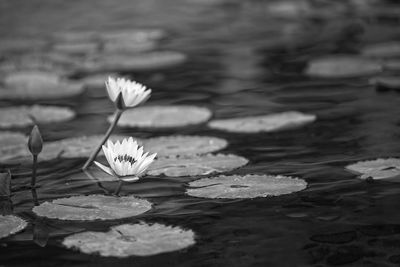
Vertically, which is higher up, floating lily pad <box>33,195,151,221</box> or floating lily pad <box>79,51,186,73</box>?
floating lily pad <box>79,51,186,73</box>

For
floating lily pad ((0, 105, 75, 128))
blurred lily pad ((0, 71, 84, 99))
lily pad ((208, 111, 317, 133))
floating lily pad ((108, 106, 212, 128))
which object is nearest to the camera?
lily pad ((208, 111, 317, 133))

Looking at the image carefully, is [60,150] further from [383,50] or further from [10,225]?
[383,50]

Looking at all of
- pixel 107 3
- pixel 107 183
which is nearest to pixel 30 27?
pixel 107 3

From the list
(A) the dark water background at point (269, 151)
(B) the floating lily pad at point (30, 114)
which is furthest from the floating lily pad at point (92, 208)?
(B) the floating lily pad at point (30, 114)

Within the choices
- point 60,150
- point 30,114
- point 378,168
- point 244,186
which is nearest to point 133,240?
point 244,186

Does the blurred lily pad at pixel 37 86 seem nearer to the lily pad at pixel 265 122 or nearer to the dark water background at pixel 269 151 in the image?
the dark water background at pixel 269 151

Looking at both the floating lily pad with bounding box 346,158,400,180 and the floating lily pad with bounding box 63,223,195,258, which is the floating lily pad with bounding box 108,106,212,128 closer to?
the floating lily pad with bounding box 346,158,400,180

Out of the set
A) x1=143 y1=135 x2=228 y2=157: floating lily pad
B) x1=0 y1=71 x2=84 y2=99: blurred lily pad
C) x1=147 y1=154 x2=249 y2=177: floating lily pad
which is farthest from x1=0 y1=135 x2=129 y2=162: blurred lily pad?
x1=0 y1=71 x2=84 y2=99: blurred lily pad
